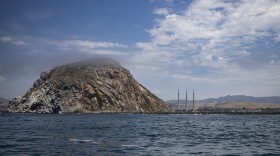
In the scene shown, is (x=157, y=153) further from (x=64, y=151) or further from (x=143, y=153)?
(x=64, y=151)

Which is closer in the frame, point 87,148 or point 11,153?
point 11,153

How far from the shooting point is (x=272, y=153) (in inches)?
1375

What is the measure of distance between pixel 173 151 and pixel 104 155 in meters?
7.92

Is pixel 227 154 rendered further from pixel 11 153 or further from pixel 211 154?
pixel 11 153

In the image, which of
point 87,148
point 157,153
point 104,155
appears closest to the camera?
point 104,155

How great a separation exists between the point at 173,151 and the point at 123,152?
5421 millimetres

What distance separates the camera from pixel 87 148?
36188 millimetres

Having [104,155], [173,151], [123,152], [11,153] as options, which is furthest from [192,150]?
[11,153]

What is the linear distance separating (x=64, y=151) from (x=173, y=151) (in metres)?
11.2

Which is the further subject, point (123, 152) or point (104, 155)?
point (123, 152)

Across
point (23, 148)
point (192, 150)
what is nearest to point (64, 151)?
point (23, 148)

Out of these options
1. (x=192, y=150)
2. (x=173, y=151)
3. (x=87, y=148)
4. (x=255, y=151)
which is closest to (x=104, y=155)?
(x=87, y=148)

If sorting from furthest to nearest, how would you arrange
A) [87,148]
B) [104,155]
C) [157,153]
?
1. [87,148]
2. [157,153]
3. [104,155]

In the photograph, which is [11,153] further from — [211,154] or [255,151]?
[255,151]
